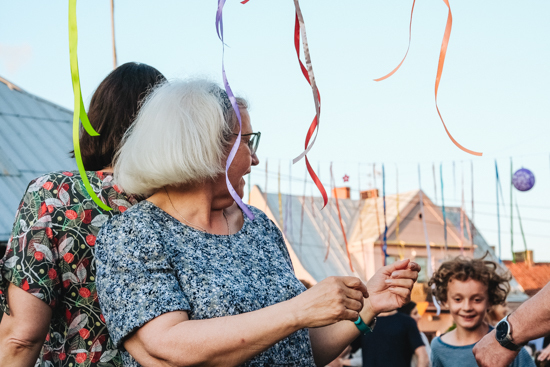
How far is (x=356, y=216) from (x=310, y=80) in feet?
66.3

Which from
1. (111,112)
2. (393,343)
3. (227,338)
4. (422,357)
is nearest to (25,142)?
(393,343)

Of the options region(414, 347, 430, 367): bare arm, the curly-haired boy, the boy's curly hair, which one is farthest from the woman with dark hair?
region(414, 347, 430, 367): bare arm

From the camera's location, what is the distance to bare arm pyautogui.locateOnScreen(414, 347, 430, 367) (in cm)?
465

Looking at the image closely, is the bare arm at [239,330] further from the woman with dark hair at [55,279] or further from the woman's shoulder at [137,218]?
the woman with dark hair at [55,279]

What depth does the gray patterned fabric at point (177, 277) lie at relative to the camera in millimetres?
1557

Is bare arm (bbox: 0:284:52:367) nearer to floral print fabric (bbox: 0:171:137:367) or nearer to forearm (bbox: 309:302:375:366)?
floral print fabric (bbox: 0:171:137:367)

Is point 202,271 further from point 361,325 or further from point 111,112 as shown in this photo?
point 111,112

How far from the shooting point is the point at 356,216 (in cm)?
2141

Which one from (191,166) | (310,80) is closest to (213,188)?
(191,166)

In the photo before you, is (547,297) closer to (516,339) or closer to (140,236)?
(516,339)

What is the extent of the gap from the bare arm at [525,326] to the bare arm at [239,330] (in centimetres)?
92

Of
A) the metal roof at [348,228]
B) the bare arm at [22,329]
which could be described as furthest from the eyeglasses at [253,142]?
the metal roof at [348,228]

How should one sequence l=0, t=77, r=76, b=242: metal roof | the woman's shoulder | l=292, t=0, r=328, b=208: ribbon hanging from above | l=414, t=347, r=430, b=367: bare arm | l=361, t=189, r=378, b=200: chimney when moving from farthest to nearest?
1. l=361, t=189, r=378, b=200: chimney
2. l=0, t=77, r=76, b=242: metal roof
3. l=414, t=347, r=430, b=367: bare arm
4. the woman's shoulder
5. l=292, t=0, r=328, b=208: ribbon hanging from above

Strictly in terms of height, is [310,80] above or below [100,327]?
above
